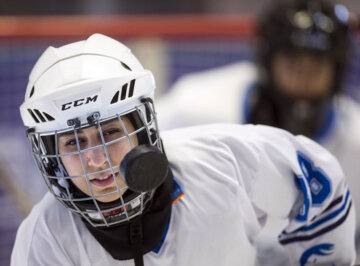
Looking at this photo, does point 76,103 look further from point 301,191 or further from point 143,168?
point 301,191

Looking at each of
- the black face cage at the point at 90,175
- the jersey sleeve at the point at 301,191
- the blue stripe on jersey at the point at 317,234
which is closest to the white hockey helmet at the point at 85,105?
the black face cage at the point at 90,175

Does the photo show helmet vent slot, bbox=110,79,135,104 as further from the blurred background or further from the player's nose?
the blurred background

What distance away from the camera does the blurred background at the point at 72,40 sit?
A: 9.45 feet

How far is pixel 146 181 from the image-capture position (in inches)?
48.6

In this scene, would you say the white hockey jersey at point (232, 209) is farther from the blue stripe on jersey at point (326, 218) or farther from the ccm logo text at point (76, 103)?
the ccm logo text at point (76, 103)

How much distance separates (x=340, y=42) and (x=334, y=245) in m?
1.33

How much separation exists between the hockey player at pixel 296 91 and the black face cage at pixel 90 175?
1338 mm

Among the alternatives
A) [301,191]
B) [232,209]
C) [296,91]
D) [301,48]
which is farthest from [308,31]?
[232,209]

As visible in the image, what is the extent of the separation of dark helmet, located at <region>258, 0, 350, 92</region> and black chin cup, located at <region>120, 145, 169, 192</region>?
1.56m

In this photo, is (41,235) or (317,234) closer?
(41,235)

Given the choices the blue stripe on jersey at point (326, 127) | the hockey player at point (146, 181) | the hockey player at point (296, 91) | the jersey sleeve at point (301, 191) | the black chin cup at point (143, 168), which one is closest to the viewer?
the black chin cup at point (143, 168)

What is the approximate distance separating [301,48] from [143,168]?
1.59 m

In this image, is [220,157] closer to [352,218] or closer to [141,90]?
[141,90]

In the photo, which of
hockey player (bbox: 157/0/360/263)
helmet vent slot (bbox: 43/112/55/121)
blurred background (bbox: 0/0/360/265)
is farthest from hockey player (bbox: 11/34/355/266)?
blurred background (bbox: 0/0/360/265)
